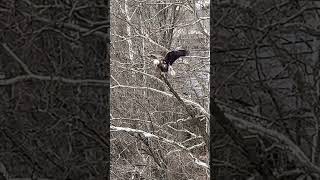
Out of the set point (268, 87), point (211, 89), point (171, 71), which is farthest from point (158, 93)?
point (268, 87)

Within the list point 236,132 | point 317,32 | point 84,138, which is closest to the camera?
point 317,32

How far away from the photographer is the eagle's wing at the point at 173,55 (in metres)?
3.13

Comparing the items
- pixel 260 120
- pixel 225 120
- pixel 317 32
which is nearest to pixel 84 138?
pixel 225 120

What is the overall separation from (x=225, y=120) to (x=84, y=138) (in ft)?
2.02

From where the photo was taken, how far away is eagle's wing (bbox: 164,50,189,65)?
3.13m

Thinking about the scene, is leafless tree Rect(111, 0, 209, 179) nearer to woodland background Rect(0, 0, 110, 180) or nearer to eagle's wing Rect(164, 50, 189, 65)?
eagle's wing Rect(164, 50, 189, 65)

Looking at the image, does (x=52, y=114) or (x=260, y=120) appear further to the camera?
(x=52, y=114)

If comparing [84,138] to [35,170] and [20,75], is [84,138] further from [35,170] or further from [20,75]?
[20,75]

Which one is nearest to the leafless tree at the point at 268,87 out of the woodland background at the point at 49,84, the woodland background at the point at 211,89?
the woodland background at the point at 211,89

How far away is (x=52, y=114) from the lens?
2074 millimetres

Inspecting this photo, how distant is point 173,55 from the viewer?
10.3ft

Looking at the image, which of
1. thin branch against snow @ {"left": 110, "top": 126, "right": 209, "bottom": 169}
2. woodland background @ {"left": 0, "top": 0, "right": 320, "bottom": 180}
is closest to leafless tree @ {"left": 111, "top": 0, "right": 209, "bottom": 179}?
thin branch against snow @ {"left": 110, "top": 126, "right": 209, "bottom": 169}

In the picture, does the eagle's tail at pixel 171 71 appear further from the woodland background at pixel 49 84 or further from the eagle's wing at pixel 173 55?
the woodland background at pixel 49 84

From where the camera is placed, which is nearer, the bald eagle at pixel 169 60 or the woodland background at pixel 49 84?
the woodland background at pixel 49 84
